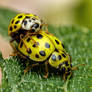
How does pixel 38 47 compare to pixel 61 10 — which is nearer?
pixel 38 47

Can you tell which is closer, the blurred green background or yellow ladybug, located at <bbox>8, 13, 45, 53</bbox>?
yellow ladybug, located at <bbox>8, 13, 45, 53</bbox>

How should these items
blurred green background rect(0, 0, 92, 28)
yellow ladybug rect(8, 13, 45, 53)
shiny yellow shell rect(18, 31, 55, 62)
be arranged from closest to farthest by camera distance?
shiny yellow shell rect(18, 31, 55, 62) → yellow ladybug rect(8, 13, 45, 53) → blurred green background rect(0, 0, 92, 28)

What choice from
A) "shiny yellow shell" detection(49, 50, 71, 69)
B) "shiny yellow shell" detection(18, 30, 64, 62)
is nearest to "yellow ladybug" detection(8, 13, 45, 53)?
"shiny yellow shell" detection(18, 30, 64, 62)

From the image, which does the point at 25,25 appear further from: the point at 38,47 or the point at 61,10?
the point at 61,10

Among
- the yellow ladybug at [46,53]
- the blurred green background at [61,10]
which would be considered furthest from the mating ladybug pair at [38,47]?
the blurred green background at [61,10]

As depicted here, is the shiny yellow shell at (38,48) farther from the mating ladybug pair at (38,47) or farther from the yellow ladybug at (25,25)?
the yellow ladybug at (25,25)

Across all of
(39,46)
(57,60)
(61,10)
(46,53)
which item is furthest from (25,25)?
(61,10)

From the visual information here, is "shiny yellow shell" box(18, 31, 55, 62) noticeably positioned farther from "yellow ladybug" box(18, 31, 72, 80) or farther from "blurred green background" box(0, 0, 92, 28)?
"blurred green background" box(0, 0, 92, 28)

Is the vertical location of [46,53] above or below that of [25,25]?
below
